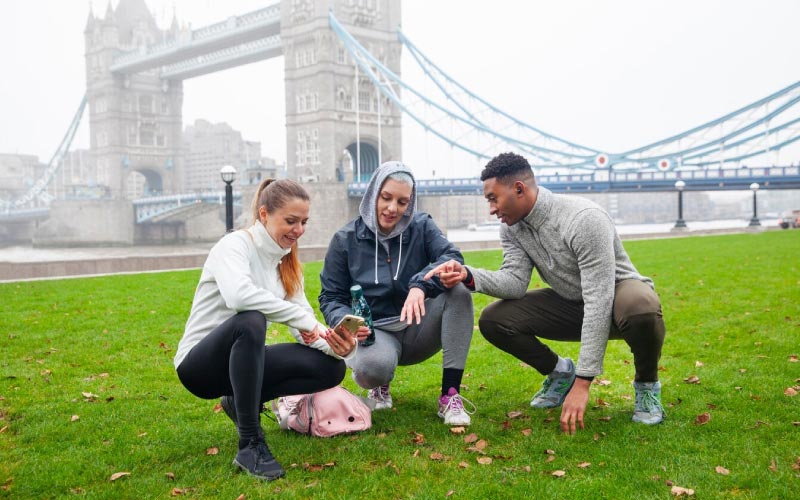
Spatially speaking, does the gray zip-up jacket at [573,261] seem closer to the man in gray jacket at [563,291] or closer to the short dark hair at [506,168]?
the man in gray jacket at [563,291]

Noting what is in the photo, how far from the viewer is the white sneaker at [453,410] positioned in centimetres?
352

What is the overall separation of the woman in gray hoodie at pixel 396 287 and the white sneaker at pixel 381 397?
82mm

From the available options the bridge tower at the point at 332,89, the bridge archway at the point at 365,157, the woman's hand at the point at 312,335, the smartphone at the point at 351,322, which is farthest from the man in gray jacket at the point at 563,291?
the bridge archway at the point at 365,157

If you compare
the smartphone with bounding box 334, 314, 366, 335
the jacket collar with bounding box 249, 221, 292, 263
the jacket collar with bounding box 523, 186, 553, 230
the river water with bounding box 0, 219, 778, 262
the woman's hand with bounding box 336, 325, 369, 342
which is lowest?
the river water with bounding box 0, 219, 778, 262

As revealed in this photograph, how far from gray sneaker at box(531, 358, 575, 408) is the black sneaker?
4.87 ft

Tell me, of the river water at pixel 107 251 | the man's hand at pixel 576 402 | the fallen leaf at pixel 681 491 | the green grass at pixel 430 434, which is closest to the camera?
the fallen leaf at pixel 681 491

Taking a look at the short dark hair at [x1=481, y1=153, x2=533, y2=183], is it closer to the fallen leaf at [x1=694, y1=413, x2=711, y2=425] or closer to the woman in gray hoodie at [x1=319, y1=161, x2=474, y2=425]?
the woman in gray hoodie at [x1=319, y1=161, x2=474, y2=425]

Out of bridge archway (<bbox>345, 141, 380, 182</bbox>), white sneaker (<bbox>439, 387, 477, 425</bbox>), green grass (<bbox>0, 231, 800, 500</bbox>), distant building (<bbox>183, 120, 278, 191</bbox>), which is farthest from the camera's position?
distant building (<bbox>183, 120, 278, 191</bbox>)

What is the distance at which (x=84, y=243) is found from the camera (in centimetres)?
4866

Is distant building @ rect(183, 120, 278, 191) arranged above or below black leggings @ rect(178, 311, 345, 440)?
above

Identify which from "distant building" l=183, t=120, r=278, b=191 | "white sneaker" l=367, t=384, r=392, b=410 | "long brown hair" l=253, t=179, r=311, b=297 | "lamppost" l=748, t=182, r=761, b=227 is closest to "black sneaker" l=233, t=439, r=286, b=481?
"long brown hair" l=253, t=179, r=311, b=297

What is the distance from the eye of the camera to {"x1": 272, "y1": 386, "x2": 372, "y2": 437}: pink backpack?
343cm

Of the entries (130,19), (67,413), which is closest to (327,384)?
(67,413)

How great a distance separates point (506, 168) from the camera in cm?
339
